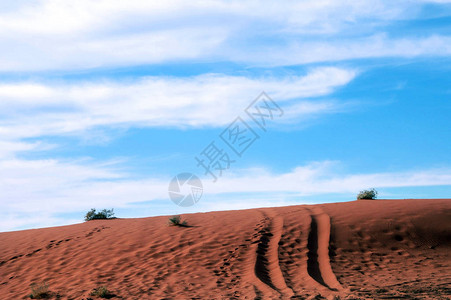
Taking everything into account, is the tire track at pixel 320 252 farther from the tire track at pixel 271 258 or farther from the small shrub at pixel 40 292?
the small shrub at pixel 40 292

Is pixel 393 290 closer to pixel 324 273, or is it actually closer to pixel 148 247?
pixel 324 273

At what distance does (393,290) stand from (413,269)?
7.12 feet

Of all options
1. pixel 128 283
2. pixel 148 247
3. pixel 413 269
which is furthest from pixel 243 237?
pixel 413 269

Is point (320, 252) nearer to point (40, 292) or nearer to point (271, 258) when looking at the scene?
point (271, 258)

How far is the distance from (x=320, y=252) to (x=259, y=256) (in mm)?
1717

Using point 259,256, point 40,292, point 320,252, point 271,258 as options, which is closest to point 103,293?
point 40,292

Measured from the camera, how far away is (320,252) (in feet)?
38.1

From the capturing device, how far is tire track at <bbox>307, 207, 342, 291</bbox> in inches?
384

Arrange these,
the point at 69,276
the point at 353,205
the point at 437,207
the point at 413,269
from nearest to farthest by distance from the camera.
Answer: the point at 413,269 → the point at 69,276 → the point at 437,207 → the point at 353,205

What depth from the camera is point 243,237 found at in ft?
42.1

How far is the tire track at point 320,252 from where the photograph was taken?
384 inches

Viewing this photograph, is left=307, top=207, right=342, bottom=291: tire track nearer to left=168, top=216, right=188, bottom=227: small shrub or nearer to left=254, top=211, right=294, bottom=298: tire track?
left=254, top=211, right=294, bottom=298: tire track

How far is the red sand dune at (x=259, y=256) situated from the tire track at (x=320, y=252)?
0.09 feet

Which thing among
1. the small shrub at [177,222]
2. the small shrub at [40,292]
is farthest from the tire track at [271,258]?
the small shrub at [40,292]
